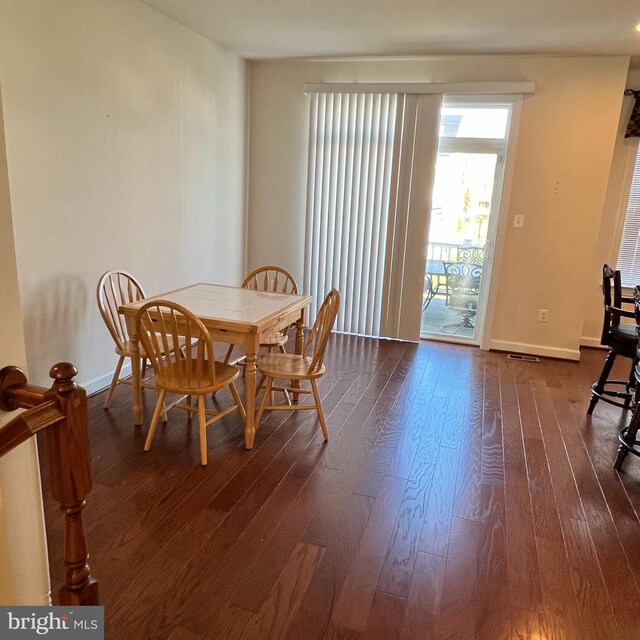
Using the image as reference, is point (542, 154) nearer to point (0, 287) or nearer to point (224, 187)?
point (224, 187)

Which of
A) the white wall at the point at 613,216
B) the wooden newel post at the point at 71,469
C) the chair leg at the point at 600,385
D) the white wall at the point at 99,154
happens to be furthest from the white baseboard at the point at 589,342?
the wooden newel post at the point at 71,469

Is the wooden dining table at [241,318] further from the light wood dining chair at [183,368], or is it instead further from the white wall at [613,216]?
the white wall at [613,216]

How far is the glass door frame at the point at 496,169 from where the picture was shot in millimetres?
4441

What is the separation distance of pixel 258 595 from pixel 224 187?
376cm

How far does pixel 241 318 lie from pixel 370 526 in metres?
1.22

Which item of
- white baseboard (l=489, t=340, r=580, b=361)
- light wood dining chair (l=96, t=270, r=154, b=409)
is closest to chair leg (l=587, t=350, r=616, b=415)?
white baseboard (l=489, t=340, r=580, b=361)

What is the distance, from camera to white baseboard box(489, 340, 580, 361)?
186 inches

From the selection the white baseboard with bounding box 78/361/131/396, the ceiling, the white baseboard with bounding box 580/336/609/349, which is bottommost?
the white baseboard with bounding box 78/361/131/396

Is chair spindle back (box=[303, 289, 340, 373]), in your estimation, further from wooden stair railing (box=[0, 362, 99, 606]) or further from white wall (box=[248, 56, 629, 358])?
white wall (box=[248, 56, 629, 358])

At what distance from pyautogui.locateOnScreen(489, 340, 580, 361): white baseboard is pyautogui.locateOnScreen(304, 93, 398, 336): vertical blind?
45.6 inches

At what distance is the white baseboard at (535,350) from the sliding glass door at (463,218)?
21cm

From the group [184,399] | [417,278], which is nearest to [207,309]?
[184,399]

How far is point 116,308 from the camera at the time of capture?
10.6 ft

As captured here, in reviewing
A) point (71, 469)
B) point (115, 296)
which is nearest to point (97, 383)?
point (115, 296)
